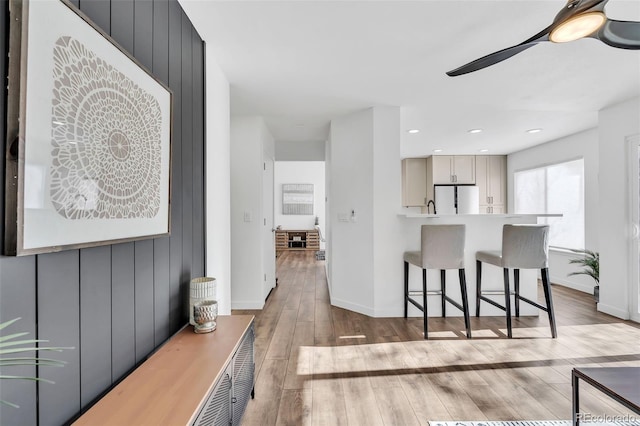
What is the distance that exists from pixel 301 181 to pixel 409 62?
728cm

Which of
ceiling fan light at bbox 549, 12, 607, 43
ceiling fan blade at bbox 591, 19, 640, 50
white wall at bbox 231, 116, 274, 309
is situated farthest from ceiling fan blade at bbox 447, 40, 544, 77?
white wall at bbox 231, 116, 274, 309

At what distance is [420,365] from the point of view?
2.28 meters

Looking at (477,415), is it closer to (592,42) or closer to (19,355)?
(19,355)

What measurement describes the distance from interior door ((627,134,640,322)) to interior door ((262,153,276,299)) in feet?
13.2

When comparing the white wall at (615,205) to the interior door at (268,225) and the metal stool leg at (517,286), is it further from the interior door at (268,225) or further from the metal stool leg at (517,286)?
the interior door at (268,225)

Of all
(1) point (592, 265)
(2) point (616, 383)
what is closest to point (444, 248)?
(2) point (616, 383)

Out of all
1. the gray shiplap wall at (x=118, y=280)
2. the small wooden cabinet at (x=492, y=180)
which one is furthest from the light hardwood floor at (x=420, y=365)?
the small wooden cabinet at (x=492, y=180)

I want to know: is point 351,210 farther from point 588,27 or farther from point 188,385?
point 188,385

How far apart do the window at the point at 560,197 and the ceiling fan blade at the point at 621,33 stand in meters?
3.83

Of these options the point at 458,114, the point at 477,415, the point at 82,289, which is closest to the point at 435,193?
the point at 458,114

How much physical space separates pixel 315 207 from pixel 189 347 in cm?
807

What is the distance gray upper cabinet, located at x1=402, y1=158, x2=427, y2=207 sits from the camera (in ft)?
22.0

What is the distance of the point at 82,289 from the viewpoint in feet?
3.22

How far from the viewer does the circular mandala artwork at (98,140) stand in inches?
34.4
